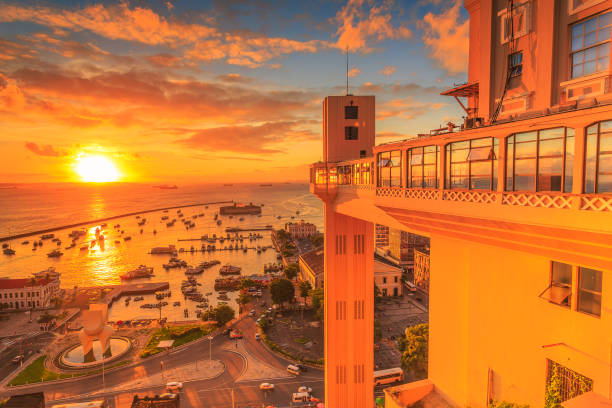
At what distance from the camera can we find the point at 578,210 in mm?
4570

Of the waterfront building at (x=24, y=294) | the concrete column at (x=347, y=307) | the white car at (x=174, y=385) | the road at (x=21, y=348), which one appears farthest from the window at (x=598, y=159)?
the waterfront building at (x=24, y=294)

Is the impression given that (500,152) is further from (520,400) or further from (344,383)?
(344,383)

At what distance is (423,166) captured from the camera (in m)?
7.91

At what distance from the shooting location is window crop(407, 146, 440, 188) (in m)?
7.56

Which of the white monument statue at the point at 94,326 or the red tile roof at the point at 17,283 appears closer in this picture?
the white monument statue at the point at 94,326

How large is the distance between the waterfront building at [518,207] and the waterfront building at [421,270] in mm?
43382

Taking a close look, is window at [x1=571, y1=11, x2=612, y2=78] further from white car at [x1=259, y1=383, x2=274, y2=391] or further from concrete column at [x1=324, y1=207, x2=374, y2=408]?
white car at [x1=259, y1=383, x2=274, y2=391]

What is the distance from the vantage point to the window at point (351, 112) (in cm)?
1592

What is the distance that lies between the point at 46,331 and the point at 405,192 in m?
46.6

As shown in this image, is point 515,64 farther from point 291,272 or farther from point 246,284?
point 291,272

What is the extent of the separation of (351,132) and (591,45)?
9.86 m

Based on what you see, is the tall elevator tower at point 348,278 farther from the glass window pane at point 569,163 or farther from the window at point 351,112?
the glass window pane at point 569,163

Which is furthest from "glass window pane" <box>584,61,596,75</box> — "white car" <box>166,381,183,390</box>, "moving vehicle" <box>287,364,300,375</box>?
"white car" <box>166,381,183,390</box>

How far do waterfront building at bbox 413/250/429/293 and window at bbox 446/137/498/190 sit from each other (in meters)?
47.8
